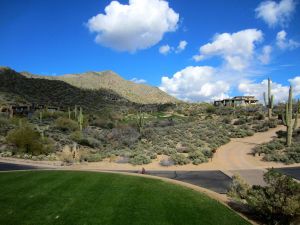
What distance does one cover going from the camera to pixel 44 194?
13203 mm

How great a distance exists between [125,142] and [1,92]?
166 feet

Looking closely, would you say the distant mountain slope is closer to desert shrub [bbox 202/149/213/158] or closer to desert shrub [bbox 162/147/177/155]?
desert shrub [bbox 162/147/177/155]

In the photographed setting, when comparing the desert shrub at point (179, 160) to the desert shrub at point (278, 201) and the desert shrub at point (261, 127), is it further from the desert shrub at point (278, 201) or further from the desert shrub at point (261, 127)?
the desert shrub at point (261, 127)

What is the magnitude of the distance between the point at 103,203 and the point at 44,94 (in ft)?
255

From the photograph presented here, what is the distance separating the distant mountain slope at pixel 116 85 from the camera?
127438mm

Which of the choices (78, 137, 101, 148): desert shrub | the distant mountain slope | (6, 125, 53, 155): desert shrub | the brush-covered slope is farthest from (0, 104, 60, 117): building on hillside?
the distant mountain slope

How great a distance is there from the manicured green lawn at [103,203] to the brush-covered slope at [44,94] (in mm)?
65291

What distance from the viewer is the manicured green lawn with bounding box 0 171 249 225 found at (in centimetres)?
1073

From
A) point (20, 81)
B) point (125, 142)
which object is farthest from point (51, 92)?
point (125, 142)

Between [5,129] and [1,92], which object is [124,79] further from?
[5,129]

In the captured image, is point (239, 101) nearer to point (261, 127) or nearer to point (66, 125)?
point (261, 127)

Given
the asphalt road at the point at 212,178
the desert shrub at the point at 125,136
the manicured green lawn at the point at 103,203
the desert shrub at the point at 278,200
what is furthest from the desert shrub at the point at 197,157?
the desert shrub at the point at 278,200

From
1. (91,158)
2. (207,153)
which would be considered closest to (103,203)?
(91,158)

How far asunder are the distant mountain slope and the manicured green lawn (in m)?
108
